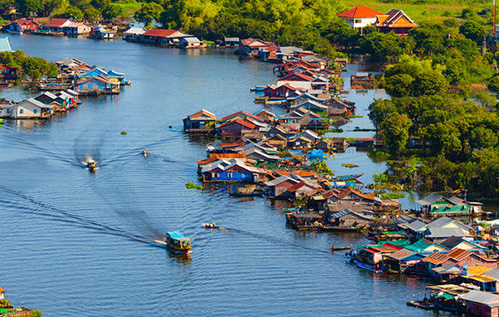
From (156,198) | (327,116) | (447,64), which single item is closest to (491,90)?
(447,64)

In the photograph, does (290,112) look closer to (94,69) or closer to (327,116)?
(327,116)

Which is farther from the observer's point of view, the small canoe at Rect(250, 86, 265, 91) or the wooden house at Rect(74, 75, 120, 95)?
the small canoe at Rect(250, 86, 265, 91)

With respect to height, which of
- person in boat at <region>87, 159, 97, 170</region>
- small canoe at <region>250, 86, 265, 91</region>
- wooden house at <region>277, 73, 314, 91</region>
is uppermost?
wooden house at <region>277, 73, 314, 91</region>

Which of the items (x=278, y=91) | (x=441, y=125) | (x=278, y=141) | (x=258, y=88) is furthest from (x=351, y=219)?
(x=258, y=88)

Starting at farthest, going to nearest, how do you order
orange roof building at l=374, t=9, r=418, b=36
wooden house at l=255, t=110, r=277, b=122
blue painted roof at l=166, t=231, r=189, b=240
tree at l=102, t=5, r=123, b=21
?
tree at l=102, t=5, r=123, b=21 < orange roof building at l=374, t=9, r=418, b=36 < wooden house at l=255, t=110, r=277, b=122 < blue painted roof at l=166, t=231, r=189, b=240

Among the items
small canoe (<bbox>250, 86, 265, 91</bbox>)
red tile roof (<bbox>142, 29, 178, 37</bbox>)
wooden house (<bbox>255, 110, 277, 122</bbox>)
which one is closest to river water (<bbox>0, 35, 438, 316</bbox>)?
wooden house (<bbox>255, 110, 277, 122</bbox>)

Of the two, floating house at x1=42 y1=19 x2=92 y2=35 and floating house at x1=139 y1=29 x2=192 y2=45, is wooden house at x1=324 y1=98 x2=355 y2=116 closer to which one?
floating house at x1=139 y1=29 x2=192 y2=45

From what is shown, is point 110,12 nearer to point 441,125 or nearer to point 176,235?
point 441,125

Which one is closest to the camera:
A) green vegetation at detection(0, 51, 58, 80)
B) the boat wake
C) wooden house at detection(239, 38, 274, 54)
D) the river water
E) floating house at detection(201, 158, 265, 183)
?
the river water
